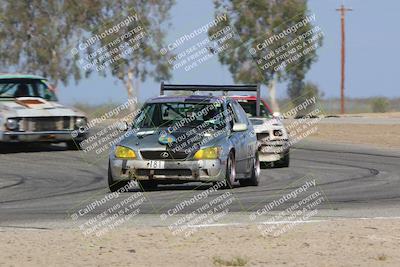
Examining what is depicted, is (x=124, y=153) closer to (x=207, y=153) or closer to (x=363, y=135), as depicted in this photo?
(x=207, y=153)

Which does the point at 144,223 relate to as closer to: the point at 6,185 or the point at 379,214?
the point at 379,214

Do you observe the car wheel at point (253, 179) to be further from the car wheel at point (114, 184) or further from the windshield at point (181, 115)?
the car wheel at point (114, 184)

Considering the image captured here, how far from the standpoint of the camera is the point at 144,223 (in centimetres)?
1223

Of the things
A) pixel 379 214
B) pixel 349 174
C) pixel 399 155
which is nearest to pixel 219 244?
pixel 379 214

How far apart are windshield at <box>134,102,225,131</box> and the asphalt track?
0.98m

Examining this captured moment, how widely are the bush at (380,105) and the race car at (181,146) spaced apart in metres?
78.4

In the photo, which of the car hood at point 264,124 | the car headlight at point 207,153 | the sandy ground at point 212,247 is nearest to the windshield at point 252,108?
the car hood at point 264,124

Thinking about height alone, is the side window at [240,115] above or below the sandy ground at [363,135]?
above

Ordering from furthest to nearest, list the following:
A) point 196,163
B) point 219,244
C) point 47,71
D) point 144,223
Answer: point 47,71, point 196,163, point 144,223, point 219,244

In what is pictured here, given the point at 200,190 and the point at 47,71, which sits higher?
the point at 200,190

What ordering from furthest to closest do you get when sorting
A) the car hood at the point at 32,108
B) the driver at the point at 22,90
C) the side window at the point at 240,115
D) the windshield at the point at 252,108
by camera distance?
the driver at the point at 22,90, the car hood at the point at 32,108, the windshield at the point at 252,108, the side window at the point at 240,115

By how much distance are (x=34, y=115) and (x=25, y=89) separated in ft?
4.92

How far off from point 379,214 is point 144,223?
3020mm

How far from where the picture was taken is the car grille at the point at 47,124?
2438cm
